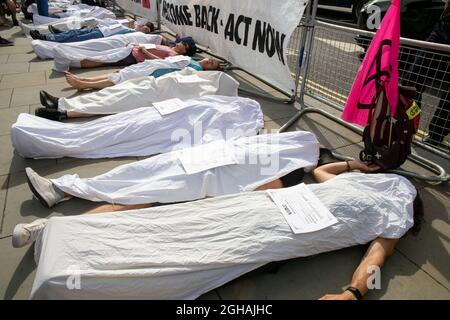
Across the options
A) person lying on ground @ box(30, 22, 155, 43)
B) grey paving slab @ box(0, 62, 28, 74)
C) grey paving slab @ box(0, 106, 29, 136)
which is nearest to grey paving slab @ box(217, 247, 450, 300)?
grey paving slab @ box(0, 106, 29, 136)

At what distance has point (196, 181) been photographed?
2.37m

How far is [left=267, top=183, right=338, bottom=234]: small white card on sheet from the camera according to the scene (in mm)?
1878

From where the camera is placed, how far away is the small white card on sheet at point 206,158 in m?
2.39

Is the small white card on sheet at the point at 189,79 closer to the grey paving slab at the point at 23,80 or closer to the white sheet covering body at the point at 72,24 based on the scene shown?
the grey paving slab at the point at 23,80

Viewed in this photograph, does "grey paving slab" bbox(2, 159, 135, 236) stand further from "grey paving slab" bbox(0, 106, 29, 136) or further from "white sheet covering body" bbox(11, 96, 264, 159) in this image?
"grey paving slab" bbox(0, 106, 29, 136)

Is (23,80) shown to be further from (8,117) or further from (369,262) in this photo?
(369,262)

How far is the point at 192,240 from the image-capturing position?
1786 millimetres

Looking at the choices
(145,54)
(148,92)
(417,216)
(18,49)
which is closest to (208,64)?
(148,92)

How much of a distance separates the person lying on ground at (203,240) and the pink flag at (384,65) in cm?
85

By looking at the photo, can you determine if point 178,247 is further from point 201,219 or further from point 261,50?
point 261,50

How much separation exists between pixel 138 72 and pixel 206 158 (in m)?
2.70

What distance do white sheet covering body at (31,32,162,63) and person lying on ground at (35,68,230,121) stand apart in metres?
2.18

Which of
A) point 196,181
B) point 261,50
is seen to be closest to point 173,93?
point 261,50
